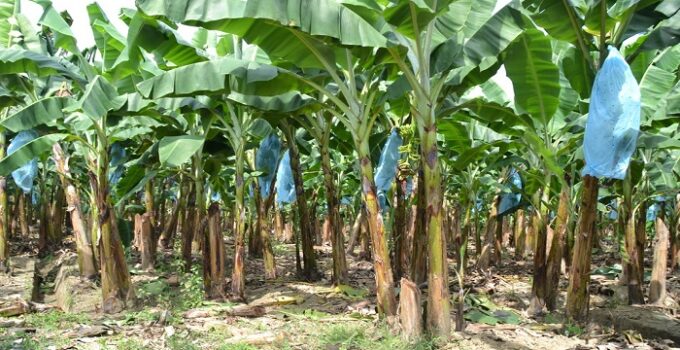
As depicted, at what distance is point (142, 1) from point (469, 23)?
343 cm

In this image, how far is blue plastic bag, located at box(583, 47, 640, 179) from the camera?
16.0 ft

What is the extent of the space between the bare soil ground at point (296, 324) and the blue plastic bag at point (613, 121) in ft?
6.55

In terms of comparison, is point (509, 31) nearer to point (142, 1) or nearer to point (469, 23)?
point (469, 23)

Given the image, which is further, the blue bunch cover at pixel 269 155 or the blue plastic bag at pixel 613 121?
the blue bunch cover at pixel 269 155

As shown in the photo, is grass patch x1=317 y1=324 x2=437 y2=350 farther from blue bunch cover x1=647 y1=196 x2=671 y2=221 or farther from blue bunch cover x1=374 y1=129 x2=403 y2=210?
blue bunch cover x1=647 y1=196 x2=671 y2=221

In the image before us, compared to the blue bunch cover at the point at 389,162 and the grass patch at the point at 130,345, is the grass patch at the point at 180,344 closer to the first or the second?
the grass patch at the point at 130,345

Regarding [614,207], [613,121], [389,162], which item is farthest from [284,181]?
[614,207]

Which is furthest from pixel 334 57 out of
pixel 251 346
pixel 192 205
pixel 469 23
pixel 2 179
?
pixel 2 179

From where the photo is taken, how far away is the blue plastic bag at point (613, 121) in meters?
4.86

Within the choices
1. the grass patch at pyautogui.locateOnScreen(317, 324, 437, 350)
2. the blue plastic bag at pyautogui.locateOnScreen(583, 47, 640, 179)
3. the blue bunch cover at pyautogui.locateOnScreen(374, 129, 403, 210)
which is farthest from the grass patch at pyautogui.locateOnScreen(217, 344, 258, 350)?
the blue plastic bag at pyautogui.locateOnScreen(583, 47, 640, 179)

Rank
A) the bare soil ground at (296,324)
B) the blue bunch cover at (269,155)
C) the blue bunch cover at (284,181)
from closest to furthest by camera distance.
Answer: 1. the bare soil ground at (296,324)
2. the blue bunch cover at (269,155)
3. the blue bunch cover at (284,181)

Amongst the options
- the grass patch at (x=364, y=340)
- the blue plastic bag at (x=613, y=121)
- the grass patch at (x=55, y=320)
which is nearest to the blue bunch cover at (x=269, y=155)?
the grass patch at (x=55, y=320)

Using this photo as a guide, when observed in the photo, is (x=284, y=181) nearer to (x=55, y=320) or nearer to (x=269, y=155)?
(x=269, y=155)

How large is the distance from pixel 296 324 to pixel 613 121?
13.0 feet
